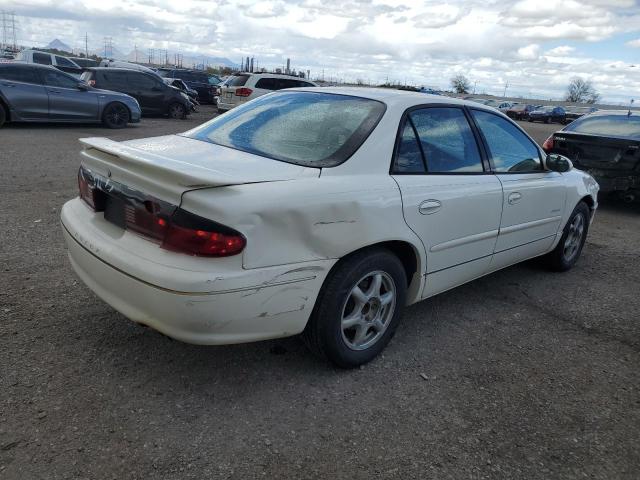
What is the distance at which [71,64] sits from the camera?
68.2 feet

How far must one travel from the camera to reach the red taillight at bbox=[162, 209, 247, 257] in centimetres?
229

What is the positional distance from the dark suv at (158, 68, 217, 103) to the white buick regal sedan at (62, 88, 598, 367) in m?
25.2

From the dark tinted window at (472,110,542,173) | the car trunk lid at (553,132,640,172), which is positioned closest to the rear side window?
the car trunk lid at (553,132,640,172)

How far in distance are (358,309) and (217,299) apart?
913 mm

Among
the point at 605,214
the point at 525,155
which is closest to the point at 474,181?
the point at 525,155

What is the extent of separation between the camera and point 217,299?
7.56 ft

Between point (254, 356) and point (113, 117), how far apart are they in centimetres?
1235

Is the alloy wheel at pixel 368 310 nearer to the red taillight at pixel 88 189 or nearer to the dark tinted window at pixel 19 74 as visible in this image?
the red taillight at pixel 88 189

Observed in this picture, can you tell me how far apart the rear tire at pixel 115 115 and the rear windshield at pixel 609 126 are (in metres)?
10.7

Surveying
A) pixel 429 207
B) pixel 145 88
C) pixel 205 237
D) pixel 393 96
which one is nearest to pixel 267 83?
pixel 145 88

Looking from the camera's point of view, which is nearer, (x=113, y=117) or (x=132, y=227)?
(x=132, y=227)

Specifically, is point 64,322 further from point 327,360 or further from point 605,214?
point 605,214

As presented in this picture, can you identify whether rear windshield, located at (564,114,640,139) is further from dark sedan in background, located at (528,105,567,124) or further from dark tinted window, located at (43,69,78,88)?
dark sedan in background, located at (528,105,567,124)

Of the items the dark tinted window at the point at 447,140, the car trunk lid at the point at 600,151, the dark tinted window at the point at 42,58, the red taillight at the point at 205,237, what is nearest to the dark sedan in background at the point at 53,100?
the dark tinted window at the point at 42,58
